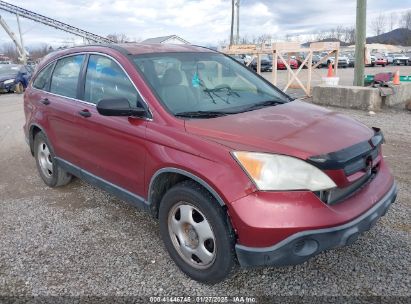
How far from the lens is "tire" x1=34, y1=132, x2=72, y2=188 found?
15.6ft

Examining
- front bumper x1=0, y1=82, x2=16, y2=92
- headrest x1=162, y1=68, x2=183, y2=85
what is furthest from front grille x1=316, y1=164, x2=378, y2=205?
front bumper x1=0, y1=82, x2=16, y2=92

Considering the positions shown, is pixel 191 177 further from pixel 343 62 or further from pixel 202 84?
pixel 343 62

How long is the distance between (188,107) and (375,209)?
1610 millimetres

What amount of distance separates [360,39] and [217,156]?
9.55m

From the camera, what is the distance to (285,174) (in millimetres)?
2438

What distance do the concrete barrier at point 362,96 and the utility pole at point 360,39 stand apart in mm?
1108

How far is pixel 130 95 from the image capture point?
10.9ft

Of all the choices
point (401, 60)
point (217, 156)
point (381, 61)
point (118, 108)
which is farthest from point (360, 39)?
point (401, 60)

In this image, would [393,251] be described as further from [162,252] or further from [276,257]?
[162,252]

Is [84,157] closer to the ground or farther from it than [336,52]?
closer to the ground

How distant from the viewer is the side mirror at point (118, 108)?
302 cm

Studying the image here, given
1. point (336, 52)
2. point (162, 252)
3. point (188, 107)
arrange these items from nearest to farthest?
point (188, 107)
point (162, 252)
point (336, 52)

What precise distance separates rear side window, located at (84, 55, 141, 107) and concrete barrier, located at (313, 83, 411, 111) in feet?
25.5

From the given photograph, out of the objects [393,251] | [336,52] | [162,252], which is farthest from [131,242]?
[336,52]
